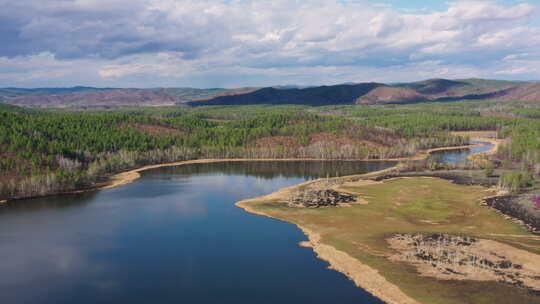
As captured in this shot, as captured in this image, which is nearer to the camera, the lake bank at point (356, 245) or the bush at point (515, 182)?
the lake bank at point (356, 245)

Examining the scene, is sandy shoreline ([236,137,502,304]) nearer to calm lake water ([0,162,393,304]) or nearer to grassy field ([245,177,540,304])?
grassy field ([245,177,540,304])

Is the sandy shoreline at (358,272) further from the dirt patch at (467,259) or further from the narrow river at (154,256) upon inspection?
the dirt patch at (467,259)

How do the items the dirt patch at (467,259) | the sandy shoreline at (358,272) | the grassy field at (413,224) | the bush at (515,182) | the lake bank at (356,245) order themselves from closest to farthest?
the grassy field at (413,224), the sandy shoreline at (358,272), the lake bank at (356,245), the dirt patch at (467,259), the bush at (515,182)

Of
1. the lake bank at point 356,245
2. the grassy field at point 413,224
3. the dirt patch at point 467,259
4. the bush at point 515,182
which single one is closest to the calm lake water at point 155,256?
the lake bank at point 356,245

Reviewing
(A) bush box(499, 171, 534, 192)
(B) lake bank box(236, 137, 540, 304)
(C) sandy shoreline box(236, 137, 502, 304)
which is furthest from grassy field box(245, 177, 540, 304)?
(A) bush box(499, 171, 534, 192)

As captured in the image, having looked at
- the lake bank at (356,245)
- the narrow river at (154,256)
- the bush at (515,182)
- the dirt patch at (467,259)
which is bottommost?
the narrow river at (154,256)

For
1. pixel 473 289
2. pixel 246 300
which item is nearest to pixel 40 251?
pixel 246 300

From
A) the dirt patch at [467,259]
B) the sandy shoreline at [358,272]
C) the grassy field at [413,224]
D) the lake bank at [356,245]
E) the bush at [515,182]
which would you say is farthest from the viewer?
the bush at [515,182]

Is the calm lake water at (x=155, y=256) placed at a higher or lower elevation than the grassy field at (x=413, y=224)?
lower
